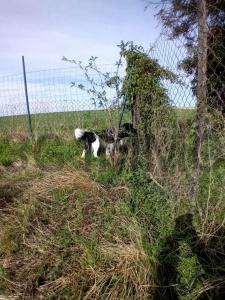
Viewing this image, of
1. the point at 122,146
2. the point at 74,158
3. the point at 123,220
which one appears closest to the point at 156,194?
the point at 123,220

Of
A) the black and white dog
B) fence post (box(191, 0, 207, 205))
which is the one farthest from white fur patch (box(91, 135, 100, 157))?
fence post (box(191, 0, 207, 205))

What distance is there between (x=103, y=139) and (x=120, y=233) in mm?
3298

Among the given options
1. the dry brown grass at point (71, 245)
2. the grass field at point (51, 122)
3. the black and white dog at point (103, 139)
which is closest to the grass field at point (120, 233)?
the dry brown grass at point (71, 245)

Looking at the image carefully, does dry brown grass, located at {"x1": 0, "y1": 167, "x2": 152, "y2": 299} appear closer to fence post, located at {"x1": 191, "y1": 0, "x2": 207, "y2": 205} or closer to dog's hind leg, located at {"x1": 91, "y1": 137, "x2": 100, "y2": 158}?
fence post, located at {"x1": 191, "y1": 0, "x2": 207, "y2": 205}

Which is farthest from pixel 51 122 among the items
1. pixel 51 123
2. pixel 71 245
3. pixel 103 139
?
pixel 71 245

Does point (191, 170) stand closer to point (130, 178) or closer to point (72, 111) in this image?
point (130, 178)

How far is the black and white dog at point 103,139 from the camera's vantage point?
5824 millimetres

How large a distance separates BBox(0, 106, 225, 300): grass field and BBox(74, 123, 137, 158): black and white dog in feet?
3.49

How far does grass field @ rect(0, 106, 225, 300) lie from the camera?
270 centimetres

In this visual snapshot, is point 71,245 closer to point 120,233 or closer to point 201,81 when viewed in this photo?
point 120,233

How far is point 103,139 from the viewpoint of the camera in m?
6.40

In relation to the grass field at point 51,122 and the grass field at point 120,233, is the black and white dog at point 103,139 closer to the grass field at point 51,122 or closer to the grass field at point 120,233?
the grass field at point 120,233

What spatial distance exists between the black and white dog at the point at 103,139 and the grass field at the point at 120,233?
1.06m

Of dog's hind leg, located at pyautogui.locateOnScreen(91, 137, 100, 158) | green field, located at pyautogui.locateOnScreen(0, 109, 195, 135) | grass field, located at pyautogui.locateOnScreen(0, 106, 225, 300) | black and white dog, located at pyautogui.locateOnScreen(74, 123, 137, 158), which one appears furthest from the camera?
green field, located at pyautogui.locateOnScreen(0, 109, 195, 135)
